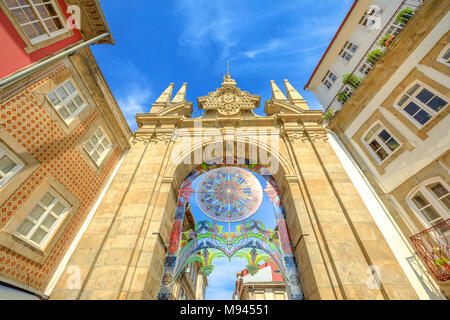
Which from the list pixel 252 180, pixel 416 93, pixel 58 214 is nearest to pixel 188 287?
pixel 252 180

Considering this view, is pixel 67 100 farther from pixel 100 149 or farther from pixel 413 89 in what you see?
pixel 413 89

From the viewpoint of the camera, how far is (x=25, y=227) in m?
4.82

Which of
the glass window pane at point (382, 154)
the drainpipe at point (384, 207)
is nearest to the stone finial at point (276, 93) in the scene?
the drainpipe at point (384, 207)

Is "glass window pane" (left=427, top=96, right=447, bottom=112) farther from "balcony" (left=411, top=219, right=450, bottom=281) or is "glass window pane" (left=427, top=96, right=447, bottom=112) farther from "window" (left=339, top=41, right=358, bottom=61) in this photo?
"window" (left=339, top=41, right=358, bottom=61)

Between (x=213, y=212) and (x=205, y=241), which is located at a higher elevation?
(x=213, y=212)

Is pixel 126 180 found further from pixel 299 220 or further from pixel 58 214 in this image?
pixel 299 220

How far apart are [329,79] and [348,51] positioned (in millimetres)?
2465

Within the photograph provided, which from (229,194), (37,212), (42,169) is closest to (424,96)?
(229,194)

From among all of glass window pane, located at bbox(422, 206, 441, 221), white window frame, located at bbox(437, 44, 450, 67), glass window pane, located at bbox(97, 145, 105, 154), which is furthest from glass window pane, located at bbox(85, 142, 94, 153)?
white window frame, located at bbox(437, 44, 450, 67)

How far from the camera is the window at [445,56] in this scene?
6504mm

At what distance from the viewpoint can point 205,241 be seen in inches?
300

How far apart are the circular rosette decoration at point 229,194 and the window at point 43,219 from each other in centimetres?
483
